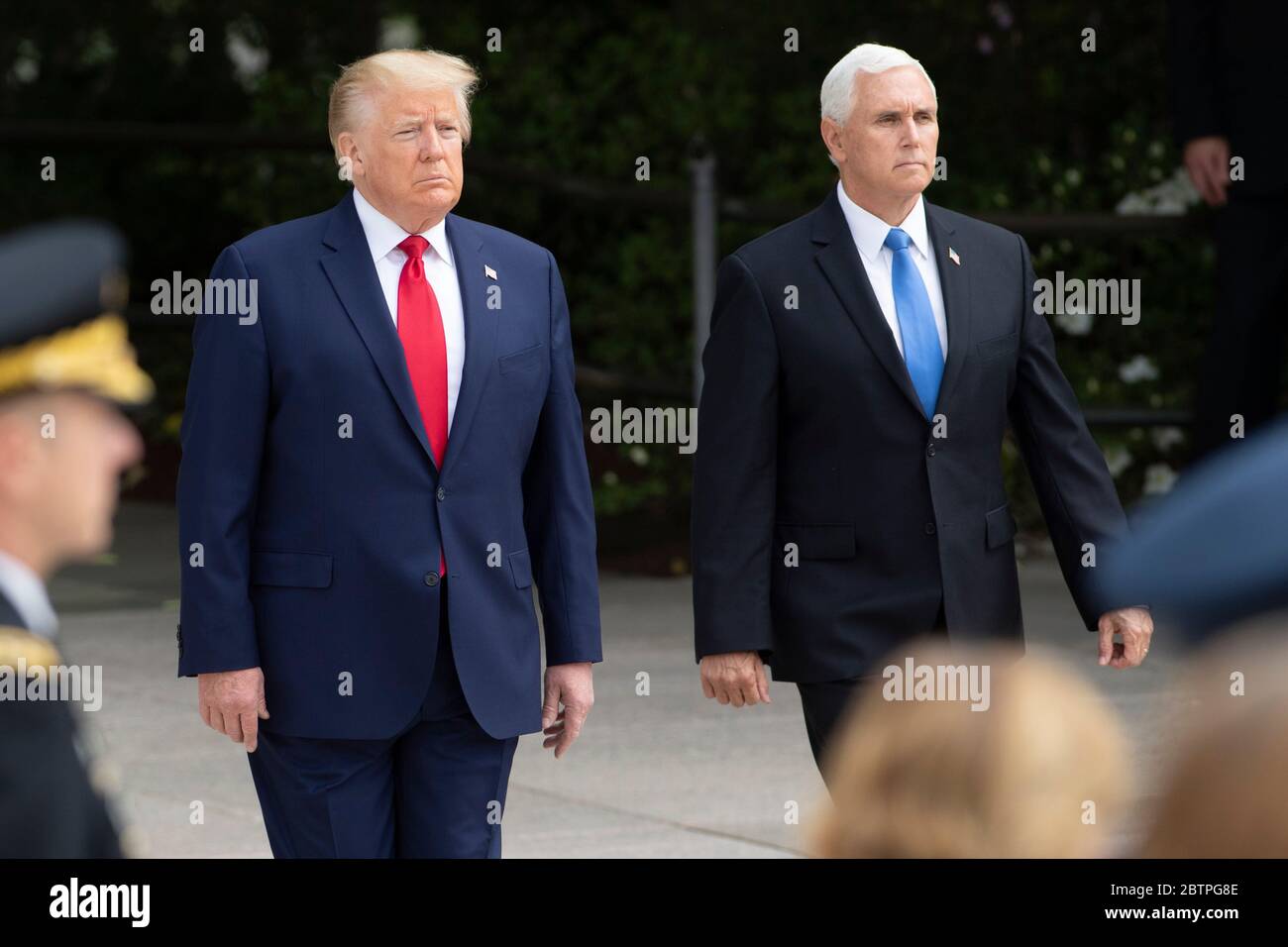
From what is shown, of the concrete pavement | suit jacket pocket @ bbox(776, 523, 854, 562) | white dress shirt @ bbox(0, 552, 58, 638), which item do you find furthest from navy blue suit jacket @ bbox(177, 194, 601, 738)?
white dress shirt @ bbox(0, 552, 58, 638)

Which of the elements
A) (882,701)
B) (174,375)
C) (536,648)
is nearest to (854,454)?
(536,648)

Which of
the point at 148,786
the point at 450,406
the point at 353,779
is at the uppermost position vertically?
the point at 450,406

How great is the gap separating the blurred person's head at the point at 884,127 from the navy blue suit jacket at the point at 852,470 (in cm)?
9

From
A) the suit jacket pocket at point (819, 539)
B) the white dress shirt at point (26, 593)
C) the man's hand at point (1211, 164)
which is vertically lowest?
the suit jacket pocket at point (819, 539)

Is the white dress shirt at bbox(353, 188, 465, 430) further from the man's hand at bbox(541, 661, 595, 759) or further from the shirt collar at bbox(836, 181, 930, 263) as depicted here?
the shirt collar at bbox(836, 181, 930, 263)

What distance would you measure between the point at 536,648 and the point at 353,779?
0.42 metres

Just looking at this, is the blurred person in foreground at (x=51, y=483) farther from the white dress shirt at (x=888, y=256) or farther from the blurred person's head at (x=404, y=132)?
the white dress shirt at (x=888, y=256)

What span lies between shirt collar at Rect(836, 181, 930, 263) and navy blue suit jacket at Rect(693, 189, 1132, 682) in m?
0.02

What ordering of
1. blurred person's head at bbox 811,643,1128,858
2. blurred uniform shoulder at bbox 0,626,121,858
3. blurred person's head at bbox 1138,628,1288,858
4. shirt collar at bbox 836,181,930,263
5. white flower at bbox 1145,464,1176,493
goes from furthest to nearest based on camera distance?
white flower at bbox 1145,464,1176,493, shirt collar at bbox 836,181,930,263, blurred uniform shoulder at bbox 0,626,121,858, blurred person's head at bbox 811,643,1128,858, blurred person's head at bbox 1138,628,1288,858

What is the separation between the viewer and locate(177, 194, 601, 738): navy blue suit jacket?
3.80 meters

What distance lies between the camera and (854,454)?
4180 mm


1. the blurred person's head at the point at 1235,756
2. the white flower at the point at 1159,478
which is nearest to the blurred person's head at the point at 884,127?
the blurred person's head at the point at 1235,756

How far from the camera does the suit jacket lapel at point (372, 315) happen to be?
384 centimetres

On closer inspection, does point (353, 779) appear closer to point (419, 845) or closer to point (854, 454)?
point (419, 845)
